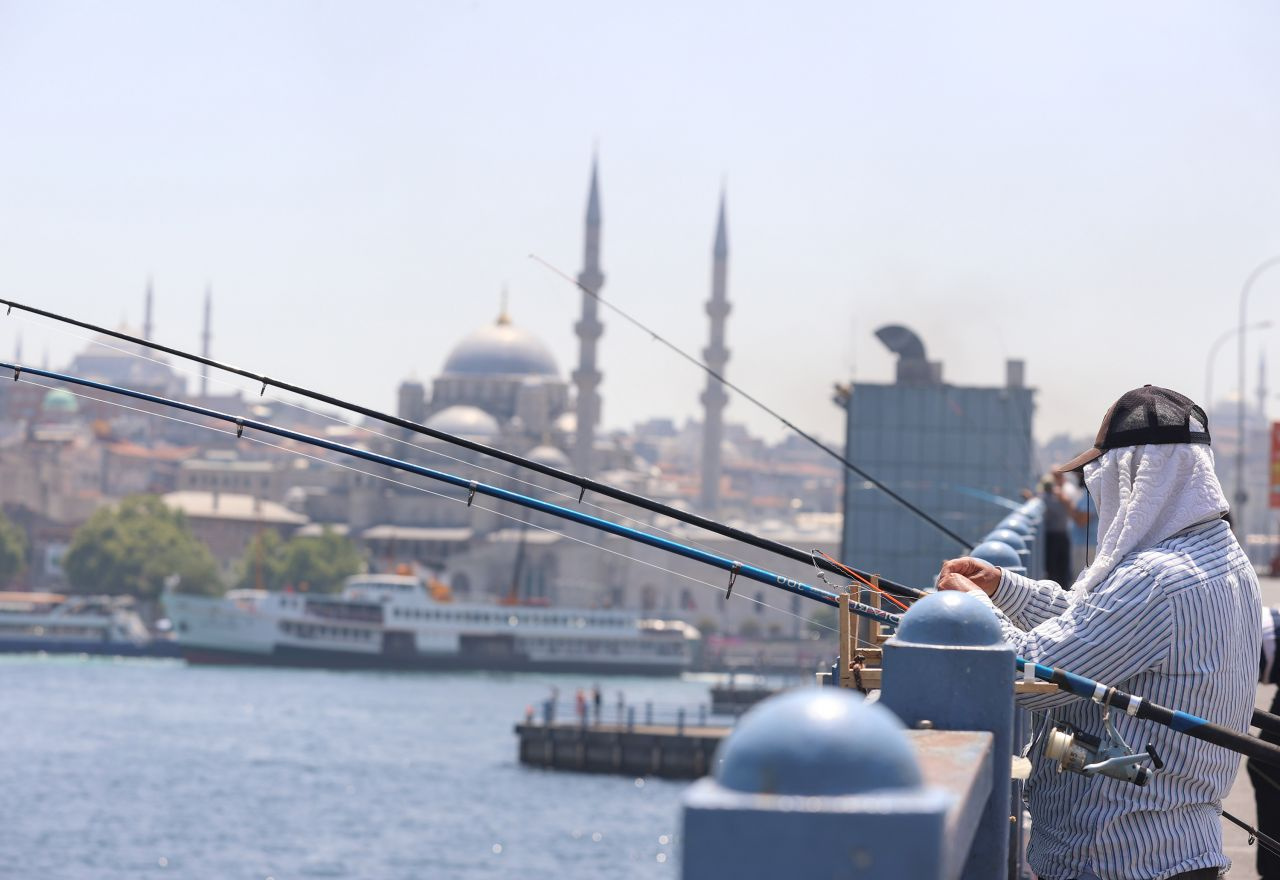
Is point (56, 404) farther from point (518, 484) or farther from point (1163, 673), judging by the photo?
point (1163, 673)

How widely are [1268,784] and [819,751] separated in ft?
11.7

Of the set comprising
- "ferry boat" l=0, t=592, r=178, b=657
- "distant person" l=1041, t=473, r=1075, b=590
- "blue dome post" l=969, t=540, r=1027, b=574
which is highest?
"distant person" l=1041, t=473, r=1075, b=590

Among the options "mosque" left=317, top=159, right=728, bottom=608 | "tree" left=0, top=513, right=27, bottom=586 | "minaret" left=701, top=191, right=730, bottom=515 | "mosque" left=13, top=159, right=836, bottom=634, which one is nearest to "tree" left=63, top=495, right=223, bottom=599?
"tree" left=0, top=513, right=27, bottom=586

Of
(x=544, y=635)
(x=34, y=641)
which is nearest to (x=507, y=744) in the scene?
(x=544, y=635)

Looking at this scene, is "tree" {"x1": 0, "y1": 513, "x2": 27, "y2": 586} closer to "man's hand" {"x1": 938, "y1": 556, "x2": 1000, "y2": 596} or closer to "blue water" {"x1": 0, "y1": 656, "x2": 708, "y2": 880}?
"blue water" {"x1": 0, "y1": 656, "x2": 708, "y2": 880}

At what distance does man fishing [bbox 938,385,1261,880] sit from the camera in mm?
2678

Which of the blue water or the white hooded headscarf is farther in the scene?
the blue water

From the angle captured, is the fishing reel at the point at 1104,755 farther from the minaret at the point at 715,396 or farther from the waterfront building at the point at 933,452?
the minaret at the point at 715,396

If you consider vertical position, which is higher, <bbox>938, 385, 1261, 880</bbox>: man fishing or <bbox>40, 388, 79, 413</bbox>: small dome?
<bbox>40, 388, 79, 413</bbox>: small dome

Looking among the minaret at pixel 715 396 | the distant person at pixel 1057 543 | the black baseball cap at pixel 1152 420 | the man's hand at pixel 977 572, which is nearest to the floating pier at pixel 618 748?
the distant person at pixel 1057 543

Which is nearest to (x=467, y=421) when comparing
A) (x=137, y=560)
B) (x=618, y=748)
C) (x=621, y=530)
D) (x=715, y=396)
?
(x=715, y=396)

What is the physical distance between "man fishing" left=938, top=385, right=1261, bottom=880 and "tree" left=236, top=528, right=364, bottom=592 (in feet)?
279

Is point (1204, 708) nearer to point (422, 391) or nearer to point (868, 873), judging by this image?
point (868, 873)

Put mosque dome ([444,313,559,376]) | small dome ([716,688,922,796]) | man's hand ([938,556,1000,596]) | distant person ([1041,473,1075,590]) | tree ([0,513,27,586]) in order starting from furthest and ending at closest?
mosque dome ([444,313,559,376])
tree ([0,513,27,586])
distant person ([1041,473,1075,590])
man's hand ([938,556,1000,596])
small dome ([716,688,922,796])
